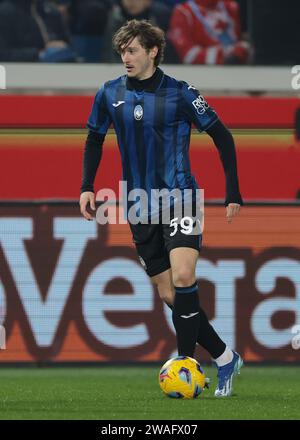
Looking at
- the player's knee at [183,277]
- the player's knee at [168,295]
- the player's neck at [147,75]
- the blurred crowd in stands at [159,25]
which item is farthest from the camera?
the blurred crowd in stands at [159,25]

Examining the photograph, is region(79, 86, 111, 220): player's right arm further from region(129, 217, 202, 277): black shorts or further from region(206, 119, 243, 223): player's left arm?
region(206, 119, 243, 223): player's left arm

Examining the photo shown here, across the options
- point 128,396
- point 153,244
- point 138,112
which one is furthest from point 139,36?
point 128,396

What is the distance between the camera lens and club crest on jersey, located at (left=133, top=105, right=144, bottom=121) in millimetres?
7582

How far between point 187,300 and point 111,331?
8.08 feet

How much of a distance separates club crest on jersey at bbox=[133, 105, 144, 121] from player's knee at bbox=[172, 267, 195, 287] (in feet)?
2.97

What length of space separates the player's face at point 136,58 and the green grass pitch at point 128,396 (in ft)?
6.09

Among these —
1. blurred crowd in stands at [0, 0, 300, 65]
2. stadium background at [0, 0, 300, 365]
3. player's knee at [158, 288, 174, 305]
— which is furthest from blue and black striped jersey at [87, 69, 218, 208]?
blurred crowd in stands at [0, 0, 300, 65]

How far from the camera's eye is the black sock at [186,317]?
24.5 feet

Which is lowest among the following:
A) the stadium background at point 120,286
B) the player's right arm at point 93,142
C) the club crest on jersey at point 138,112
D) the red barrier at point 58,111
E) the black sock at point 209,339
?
the stadium background at point 120,286

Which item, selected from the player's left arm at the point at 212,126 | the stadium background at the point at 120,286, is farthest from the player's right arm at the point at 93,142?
the stadium background at the point at 120,286

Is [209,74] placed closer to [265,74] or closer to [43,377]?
[265,74]

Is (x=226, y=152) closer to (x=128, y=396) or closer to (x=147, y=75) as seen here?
(x=147, y=75)

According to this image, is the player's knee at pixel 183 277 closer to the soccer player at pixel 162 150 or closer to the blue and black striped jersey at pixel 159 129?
the soccer player at pixel 162 150

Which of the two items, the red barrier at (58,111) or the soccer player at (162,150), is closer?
the soccer player at (162,150)
